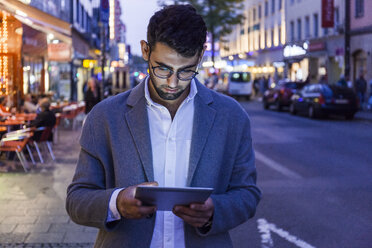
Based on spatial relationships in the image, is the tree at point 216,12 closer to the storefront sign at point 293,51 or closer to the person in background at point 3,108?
the storefront sign at point 293,51

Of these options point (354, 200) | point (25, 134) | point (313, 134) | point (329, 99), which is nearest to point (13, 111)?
point (25, 134)

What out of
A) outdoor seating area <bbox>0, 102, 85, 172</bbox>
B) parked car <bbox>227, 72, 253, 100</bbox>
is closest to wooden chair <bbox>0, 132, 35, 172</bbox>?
outdoor seating area <bbox>0, 102, 85, 172</bbox>

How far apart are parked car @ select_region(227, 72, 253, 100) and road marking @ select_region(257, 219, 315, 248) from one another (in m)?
42.4

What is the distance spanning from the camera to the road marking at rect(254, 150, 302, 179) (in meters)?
11.3

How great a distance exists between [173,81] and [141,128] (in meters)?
0.21

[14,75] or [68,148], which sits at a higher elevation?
[14,75]

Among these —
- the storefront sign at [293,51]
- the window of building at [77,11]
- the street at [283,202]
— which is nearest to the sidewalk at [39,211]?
the street at [283,202]

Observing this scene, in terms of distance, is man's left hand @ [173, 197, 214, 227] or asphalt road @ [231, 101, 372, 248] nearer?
man's left hand @ [173, 197, 214, 227]

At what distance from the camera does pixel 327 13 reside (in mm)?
39188

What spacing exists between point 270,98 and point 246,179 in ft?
107

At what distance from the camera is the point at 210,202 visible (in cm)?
226

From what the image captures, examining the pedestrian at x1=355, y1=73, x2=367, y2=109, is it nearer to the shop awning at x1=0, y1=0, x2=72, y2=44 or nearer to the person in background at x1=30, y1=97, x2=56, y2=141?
the shop awning at x1=0, y1=0, x2=72, y2=44

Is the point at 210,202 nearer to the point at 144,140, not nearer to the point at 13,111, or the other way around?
the point at 144,140

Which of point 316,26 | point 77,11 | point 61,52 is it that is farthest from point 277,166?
point 316,26
